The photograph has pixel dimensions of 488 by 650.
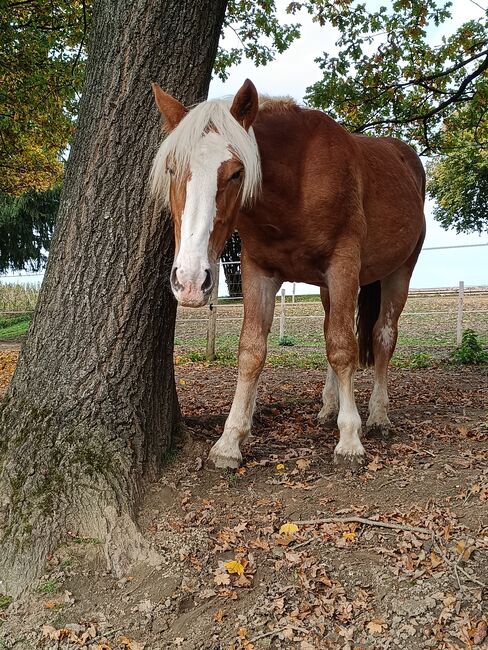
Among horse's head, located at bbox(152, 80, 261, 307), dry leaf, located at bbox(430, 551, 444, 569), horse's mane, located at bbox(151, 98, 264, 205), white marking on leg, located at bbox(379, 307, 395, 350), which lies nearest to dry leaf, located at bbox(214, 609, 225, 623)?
dry leaf, located at bbox(430, 551, 444, 569)

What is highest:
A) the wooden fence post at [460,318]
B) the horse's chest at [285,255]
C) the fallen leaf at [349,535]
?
the horse's chest at [285,255]

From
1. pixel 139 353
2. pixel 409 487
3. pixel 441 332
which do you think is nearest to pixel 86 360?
pixel 139 353

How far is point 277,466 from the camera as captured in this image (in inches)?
145

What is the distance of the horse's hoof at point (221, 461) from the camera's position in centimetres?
358

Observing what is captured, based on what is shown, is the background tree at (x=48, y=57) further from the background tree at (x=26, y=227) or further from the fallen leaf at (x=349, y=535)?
the background tree at (x=26, y=227)

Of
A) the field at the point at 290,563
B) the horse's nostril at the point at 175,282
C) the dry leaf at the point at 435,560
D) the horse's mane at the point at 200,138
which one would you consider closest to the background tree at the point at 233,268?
the field at the point at 290,563

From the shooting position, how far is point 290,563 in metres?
2.71

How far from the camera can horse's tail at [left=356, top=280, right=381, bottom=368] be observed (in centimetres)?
582

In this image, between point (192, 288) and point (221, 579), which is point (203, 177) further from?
point (221, 579)

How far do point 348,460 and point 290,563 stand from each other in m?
1.08

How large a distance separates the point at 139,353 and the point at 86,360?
0.33 meters

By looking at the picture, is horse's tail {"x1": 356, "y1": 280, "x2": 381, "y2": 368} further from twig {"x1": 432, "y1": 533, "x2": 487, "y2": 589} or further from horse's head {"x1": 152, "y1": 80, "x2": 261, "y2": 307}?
twig {"x1": 432, "y1": 533, "x2": 487, "y2": 589}

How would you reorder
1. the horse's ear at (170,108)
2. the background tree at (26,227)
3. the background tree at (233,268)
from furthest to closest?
1. the background tree at (26,227)
2. the background tree at (233,268)
3. the horse's ear at (170,108)

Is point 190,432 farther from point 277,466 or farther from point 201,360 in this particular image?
point 201,360
